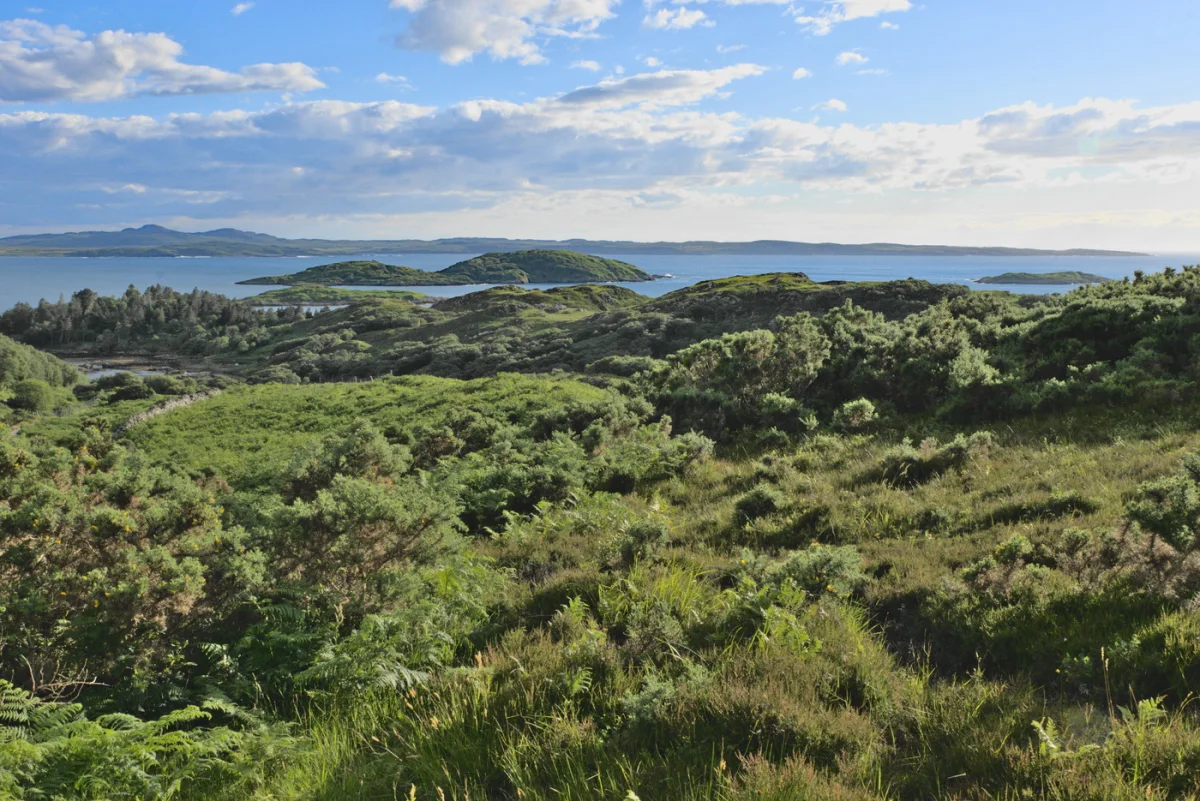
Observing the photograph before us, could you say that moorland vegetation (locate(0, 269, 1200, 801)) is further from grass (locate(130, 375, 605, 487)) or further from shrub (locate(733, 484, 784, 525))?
grass (locate(130, 375, 605, 487))

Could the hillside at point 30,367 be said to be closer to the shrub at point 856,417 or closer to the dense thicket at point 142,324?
the dense thicket at point 142,324

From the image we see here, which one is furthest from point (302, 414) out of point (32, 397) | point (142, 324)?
point (142, 324)

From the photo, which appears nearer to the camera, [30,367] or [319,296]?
[30,367]

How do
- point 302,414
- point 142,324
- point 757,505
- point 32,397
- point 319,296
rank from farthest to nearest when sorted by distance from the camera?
point 319,296 → point 142,324 → point 32,397 → point 302,414 → point 757,505

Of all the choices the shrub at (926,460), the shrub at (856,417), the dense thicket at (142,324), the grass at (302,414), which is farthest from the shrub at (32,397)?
the shrub at (926,460)

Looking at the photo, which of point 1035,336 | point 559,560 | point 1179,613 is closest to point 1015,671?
point 1179,613

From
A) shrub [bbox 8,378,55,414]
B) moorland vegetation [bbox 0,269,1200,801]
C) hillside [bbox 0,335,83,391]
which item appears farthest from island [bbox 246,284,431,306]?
moorland vegetation [bbox 0,269,1200,801]

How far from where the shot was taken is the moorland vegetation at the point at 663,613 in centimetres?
365

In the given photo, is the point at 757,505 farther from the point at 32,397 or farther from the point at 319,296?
the point at 319,296

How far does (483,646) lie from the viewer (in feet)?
17.9

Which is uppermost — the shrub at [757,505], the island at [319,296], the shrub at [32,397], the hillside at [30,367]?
the island at [319,296]

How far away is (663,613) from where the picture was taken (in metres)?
5.46

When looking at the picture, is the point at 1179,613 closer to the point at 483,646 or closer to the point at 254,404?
the point at 483,646

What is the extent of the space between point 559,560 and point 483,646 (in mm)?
2449
